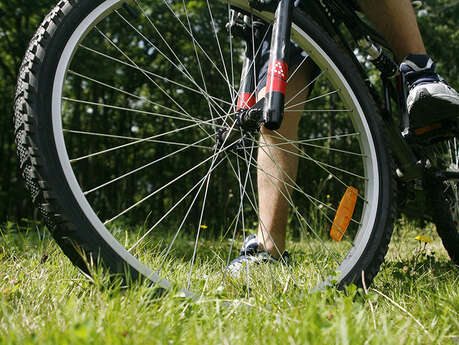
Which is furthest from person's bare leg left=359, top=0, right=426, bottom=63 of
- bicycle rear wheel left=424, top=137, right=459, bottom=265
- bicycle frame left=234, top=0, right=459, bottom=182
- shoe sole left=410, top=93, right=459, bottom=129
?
bicycle rear wheel left=424, top=137, right=459, bottom=265

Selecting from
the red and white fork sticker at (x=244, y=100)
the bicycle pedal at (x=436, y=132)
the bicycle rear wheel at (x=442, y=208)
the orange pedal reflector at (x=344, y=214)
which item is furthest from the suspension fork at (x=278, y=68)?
the bicycle rear wheel at (x=442, y=208)

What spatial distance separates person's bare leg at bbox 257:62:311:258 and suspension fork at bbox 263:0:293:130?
31 centimetres

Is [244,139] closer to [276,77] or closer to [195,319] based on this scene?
[276,77]

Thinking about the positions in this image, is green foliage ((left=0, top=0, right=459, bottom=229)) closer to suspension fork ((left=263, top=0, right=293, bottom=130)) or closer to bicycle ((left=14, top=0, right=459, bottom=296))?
bicycle ((left=14, top=0, right=459, bottom=296))

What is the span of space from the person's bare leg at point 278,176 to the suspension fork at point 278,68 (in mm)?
310

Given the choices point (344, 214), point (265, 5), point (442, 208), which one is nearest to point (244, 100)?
point (265, 5)

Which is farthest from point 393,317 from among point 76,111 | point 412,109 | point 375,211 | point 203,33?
point 76,111

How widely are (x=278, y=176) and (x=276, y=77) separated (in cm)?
49

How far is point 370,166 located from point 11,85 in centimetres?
570

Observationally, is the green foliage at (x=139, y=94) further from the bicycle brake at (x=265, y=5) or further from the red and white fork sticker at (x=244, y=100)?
the bicycle brake at (x=265, y=5)

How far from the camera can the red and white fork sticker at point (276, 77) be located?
1025 mm

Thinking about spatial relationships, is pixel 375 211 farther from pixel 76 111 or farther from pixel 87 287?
pixel 76 111

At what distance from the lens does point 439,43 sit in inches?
220

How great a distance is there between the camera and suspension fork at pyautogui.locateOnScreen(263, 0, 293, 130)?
3.31 feet
